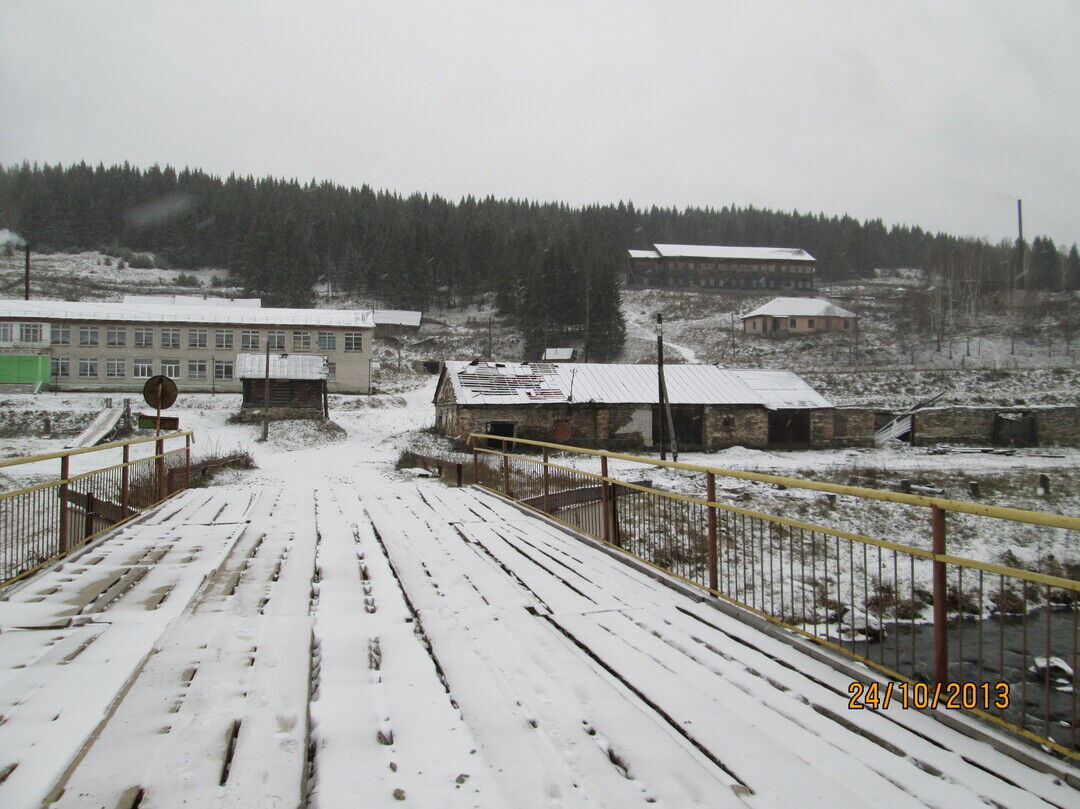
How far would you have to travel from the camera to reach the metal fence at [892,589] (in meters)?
3.35

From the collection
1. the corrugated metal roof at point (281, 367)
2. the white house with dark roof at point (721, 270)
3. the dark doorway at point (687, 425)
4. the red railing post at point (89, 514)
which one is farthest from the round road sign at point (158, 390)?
the white house with dark roof at point (721, 270)

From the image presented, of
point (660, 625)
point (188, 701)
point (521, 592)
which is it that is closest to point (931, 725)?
point (660, 625)

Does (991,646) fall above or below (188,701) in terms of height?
below

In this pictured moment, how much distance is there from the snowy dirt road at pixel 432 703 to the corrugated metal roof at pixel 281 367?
35.5m

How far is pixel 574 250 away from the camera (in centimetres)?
8188

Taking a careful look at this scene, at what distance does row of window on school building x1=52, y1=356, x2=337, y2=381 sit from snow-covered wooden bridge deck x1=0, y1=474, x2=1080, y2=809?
41.8 m

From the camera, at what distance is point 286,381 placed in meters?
40.8

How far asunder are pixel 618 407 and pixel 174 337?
33.7 m

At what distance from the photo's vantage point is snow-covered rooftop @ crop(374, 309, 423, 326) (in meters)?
73.4

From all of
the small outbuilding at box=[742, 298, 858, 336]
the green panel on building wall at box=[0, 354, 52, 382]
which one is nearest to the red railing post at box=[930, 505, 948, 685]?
the green panel on building wall at box=[0, 354, 52, 382]

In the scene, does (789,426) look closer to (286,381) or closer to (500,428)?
(500,428)

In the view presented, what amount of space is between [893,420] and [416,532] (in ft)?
127

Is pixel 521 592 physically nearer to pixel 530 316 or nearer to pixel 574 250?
pixel 530 316

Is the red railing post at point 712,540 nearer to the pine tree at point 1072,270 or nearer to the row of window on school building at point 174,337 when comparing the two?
the row of window on school building at point 174,337
